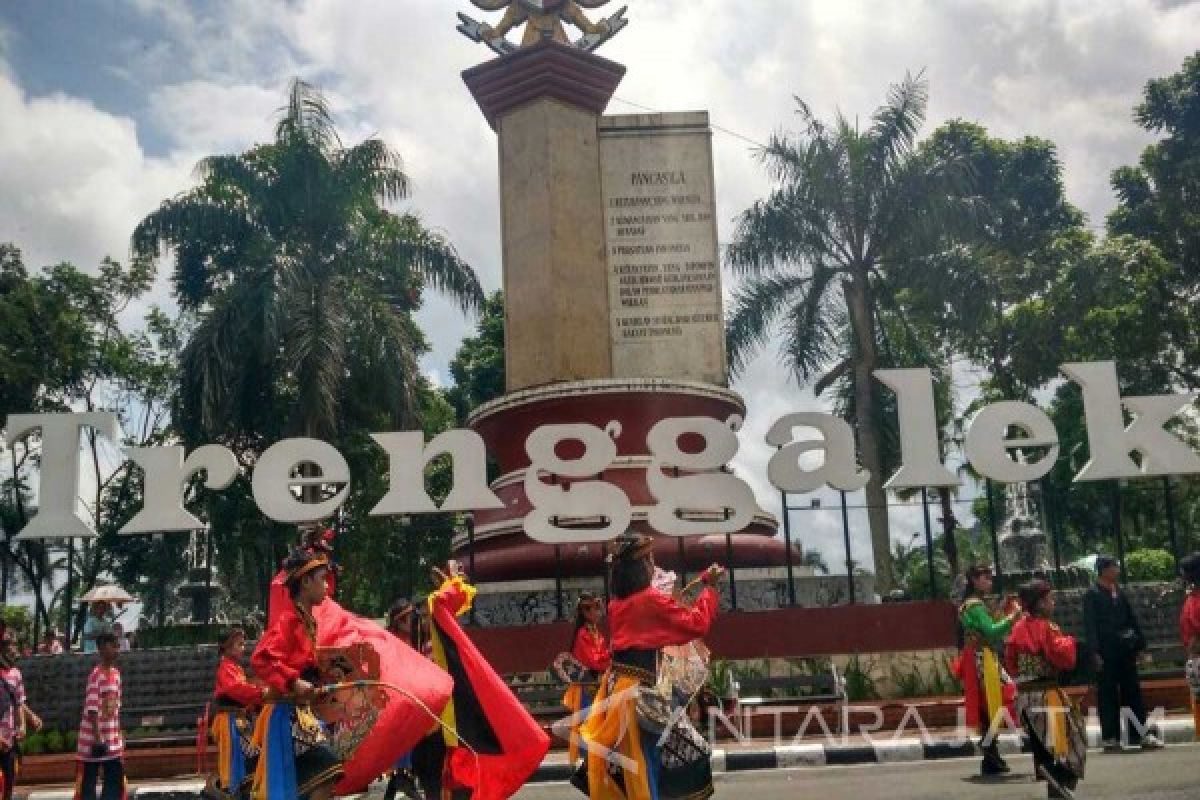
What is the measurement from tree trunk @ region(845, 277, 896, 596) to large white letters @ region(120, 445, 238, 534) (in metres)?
13.8

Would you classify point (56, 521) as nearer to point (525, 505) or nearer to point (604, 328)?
point (525, 505)

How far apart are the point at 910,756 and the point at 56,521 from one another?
38.6ft

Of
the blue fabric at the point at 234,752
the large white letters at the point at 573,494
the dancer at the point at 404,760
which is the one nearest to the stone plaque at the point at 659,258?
the large white letters at the point at 573,494

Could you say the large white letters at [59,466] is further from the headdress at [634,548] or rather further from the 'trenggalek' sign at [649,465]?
the headdress at [634,548]

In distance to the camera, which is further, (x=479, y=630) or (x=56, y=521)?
(x=56, y=521)

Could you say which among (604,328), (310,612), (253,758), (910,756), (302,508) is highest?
(604,328)

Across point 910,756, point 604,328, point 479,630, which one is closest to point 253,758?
point 910,756

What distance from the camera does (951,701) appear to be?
1397 centimetres

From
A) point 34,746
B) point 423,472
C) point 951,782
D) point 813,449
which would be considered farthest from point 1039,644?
point 34,746

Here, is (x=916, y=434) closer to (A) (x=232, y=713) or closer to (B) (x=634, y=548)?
(A) (x=232, y=713)

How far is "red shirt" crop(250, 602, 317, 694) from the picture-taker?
611cm

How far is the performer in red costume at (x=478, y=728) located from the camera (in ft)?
24.0

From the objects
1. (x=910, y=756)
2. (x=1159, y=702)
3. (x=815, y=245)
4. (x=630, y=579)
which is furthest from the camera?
(x=815, y=245)

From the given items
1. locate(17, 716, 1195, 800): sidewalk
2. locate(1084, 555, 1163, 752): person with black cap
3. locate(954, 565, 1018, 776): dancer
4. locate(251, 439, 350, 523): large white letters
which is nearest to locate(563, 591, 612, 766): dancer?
locate(17, 716, 1195, 800): sidewalk
